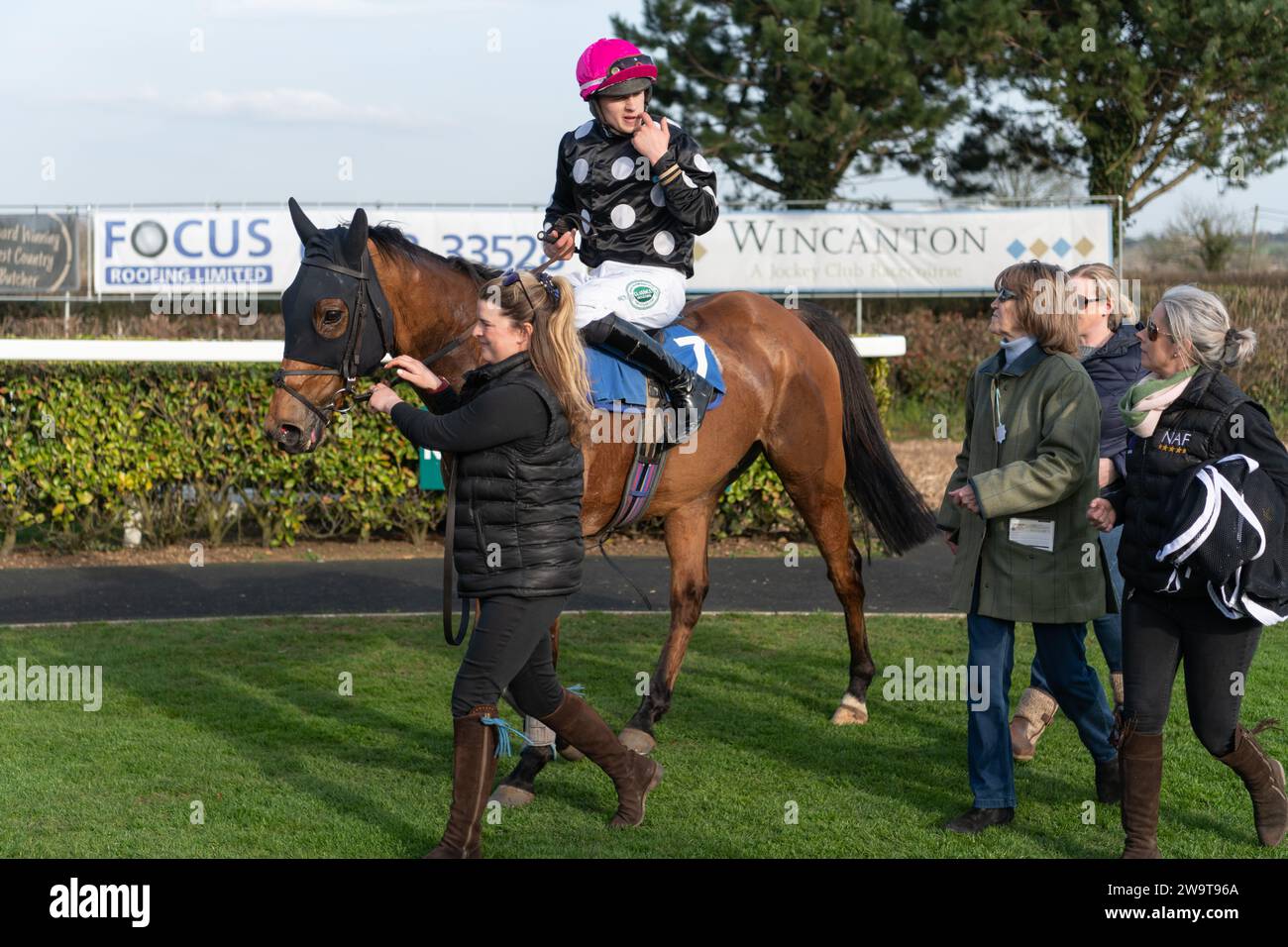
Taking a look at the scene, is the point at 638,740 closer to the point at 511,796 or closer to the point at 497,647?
the point at 511,796

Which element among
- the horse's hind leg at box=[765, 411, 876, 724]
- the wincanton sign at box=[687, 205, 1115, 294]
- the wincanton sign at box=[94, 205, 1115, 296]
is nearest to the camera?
the horse's hind leg at box=[765, 411, 876, 724]

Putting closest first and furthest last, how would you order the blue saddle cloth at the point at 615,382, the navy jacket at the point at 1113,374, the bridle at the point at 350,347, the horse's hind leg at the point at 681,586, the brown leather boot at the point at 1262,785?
the brown leather boot at the point at 1262,785
the bridle at the point at 350,347
the blue saddle cloth at the point at 615,382
the navy jacket at the point at 1113,374
the horse's hind leg at the point at 681,586

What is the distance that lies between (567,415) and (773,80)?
14.2 m

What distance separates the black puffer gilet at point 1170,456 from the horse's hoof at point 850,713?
6.24 feet

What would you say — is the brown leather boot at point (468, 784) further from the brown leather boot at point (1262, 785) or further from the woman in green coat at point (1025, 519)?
the brown leather boot at point (1262, 785)

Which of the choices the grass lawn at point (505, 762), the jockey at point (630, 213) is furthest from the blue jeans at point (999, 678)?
the jockey at point (630, 213)

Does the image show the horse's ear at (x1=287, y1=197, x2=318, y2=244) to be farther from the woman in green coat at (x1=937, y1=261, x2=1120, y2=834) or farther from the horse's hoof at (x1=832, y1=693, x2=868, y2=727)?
the horse's hoof at (x1=832, y1=693, x2=868, y2=727)

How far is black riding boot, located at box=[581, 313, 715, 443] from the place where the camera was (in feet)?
15.8

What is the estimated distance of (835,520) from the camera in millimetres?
6047

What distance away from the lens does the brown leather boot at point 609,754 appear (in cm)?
416

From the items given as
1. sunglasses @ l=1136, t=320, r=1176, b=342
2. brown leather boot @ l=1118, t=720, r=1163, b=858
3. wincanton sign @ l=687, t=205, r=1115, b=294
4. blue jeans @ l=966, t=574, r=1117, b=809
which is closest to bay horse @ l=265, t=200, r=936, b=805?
blue jeans @ l=966, t=574, r=1117, b=809

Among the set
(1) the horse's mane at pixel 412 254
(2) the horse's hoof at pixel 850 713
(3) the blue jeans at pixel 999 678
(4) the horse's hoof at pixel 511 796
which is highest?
(1) the horse's mane at pixel 412 254

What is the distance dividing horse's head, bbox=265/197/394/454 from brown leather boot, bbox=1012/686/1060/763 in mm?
2734
